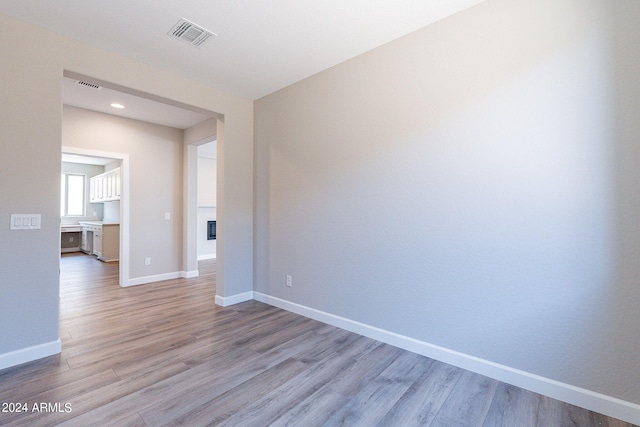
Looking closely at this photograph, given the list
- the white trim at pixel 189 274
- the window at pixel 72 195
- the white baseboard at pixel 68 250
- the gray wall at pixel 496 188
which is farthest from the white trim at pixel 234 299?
the window at pixel 72 195

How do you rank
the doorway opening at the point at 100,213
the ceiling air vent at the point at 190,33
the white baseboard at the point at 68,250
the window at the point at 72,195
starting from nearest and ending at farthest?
the ceiling air vent at the point at 190,33 < the doorway opening at the point at 100,213 < the white baseboard at the point at 68,250 < the window at the point at 72,195

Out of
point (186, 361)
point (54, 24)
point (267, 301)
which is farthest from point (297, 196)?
point (54, 24)

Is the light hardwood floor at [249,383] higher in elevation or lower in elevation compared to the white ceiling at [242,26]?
lower

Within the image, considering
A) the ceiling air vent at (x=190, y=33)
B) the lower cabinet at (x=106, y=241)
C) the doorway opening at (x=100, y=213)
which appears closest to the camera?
the ceiling air vent at (x=190, y=33)

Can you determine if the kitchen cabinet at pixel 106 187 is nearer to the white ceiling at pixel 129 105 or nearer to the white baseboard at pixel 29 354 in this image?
the white ceiling at pixel 129 105

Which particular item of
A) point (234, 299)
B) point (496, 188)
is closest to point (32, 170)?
point (234, 299)

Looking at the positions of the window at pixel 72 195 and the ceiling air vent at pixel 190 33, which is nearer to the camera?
the ceiling air vent at pixel 190 33

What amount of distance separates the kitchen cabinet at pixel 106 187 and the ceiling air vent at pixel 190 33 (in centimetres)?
421

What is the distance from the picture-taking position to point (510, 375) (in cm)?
194

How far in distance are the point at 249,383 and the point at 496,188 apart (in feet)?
7.17

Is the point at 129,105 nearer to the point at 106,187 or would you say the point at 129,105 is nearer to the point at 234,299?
the point at 234,299

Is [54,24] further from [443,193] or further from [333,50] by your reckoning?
Result: [443,193]

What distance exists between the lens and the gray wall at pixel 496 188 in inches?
64.1

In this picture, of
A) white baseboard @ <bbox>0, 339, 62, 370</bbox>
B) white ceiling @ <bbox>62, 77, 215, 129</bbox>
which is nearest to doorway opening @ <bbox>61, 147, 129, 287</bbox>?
white ceiling @ <bbox>62, 77, 215, 129</bbox>
